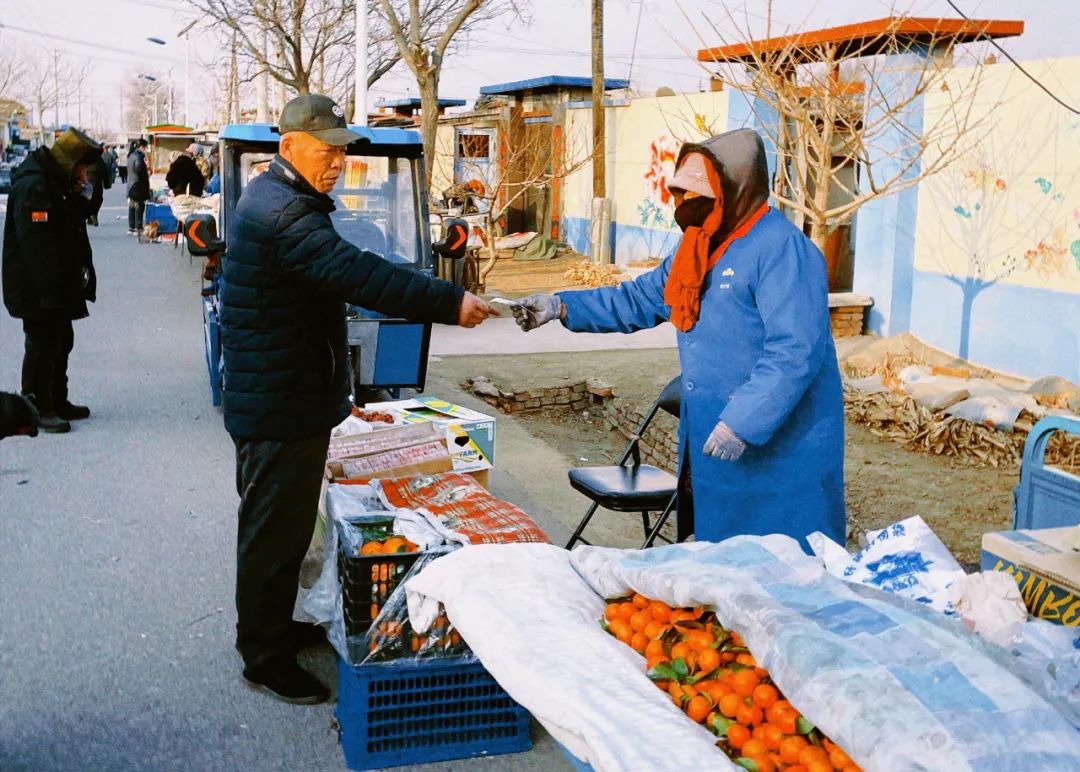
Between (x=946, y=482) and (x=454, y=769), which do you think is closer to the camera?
(x=454, y=769)

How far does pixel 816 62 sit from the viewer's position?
1233 cm

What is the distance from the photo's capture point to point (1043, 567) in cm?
314

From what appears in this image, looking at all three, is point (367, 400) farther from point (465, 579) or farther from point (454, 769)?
point (465, 579)

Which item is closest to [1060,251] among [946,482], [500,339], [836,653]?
[946,482]

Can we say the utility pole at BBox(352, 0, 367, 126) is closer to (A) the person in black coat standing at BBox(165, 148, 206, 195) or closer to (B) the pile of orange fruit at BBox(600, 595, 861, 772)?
(A) the person in black coat standing at BBox(165, 148, 206, 195)

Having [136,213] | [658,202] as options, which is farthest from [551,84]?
[136,213]

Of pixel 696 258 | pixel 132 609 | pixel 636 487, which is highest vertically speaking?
pixel 696 258

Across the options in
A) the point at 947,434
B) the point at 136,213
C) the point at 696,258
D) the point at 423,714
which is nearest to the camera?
the point at 423,714

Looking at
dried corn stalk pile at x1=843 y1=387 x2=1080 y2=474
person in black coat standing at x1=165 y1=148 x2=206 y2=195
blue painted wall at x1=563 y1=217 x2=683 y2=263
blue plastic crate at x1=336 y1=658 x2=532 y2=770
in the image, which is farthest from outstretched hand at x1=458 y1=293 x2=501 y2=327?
person in black coat standing at x1=165 y1=148 x2=206 y2=195

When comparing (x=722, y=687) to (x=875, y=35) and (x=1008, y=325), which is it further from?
(x=875, y=35)

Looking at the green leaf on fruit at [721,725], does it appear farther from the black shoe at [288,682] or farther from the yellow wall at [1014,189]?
the yellow wall at [1014,189]

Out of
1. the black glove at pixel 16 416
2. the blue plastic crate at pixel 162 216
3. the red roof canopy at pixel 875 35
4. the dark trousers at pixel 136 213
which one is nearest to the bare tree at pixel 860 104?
the red roof canopy at pixel 875 35

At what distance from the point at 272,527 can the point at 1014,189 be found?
9.15 meters

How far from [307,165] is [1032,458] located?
2.72 m
